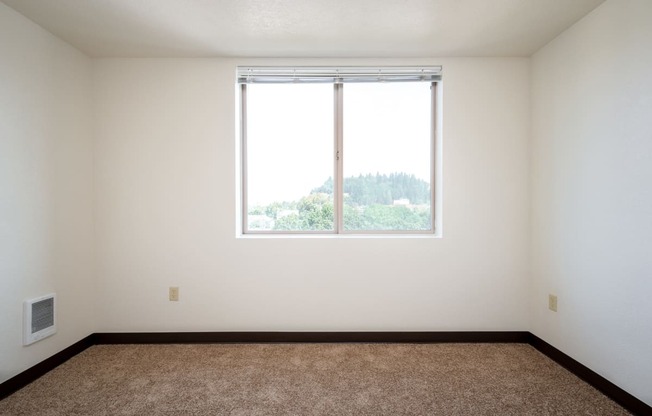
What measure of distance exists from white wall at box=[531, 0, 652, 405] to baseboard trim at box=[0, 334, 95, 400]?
146 inches

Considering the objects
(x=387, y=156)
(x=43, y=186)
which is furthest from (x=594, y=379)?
(x=43, y=186)

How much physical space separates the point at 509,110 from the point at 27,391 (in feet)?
13.3

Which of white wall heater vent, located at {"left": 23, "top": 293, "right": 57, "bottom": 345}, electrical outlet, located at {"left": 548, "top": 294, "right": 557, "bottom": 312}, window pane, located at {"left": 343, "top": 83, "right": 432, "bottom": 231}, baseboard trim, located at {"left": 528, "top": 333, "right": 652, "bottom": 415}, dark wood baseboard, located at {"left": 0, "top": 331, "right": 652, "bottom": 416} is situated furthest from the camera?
window pane, located at {"left": 343, "top": 83, "right": 432, "bottom": 231}

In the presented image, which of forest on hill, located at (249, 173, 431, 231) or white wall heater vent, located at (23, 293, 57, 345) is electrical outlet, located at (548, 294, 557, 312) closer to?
forest on hill, located at (249, 173, 431, 231)

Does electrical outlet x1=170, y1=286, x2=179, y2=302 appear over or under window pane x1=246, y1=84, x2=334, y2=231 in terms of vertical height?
under

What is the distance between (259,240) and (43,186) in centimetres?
158

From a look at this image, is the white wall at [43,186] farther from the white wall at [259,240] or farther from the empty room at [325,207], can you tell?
the white wall at [259,240]

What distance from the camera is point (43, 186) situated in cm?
228

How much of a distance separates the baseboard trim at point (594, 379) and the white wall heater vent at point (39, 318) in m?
3.71

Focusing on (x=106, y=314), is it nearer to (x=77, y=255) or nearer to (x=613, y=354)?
(x=77, y=255)

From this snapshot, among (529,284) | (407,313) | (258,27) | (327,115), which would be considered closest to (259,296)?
(407,313)

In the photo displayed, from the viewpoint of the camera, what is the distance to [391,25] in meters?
2.23

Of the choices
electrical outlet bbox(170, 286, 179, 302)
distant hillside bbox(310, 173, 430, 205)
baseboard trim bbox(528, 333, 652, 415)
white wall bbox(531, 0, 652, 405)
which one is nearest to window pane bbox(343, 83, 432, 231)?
distant hillside bbox(310, 173, 430, 205)

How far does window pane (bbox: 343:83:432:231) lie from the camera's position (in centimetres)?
290
